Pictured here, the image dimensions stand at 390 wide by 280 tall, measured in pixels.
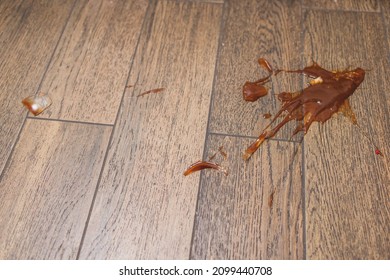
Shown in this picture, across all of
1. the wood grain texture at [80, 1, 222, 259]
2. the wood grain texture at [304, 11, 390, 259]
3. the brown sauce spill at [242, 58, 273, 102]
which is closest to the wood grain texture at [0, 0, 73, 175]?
the wood grain texture at [80, 1, 222, 259]

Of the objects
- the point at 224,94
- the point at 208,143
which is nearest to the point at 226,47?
the point at 224,94

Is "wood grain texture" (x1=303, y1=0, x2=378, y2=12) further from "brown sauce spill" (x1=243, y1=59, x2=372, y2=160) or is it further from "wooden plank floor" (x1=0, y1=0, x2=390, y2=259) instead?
"brown sauce spill" (x1=243, y1=59, x2=372, y2=160)

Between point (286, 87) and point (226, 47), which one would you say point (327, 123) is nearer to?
point (286, 87)

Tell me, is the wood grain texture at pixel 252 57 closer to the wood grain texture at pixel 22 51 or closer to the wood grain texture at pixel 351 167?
the wood grain texture at pixel 351 167

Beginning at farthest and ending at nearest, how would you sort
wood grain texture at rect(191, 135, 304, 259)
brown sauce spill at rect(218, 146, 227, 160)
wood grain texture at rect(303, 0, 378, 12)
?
1. wood grain texture at rect(303, 0, 378, 12)
2. brown sauce spill at rect(218, 146, 227, 160)
3. wood grain texture at rect(191, 135, 304, 259)

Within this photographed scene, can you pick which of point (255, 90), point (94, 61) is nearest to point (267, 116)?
point (255, 90)

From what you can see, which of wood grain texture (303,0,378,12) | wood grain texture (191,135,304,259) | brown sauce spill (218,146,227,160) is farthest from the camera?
wood grain texture (303,0,378,12)

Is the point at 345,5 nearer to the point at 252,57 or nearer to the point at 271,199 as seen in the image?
the point at 252,57
